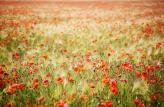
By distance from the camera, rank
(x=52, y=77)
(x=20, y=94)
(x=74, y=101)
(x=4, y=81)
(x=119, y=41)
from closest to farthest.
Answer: (x=74, y=101)
(x=20, y=94)
(x=4, y=81)
(x=52, y=77)
(x=119, y=41)

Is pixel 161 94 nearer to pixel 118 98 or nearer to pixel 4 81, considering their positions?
pixel 118 98

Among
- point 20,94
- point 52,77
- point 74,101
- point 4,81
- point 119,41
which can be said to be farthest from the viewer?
point 119,41

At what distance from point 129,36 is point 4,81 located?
4.95 meters

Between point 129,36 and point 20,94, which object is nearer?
point 20,94

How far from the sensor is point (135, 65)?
4.12 metres

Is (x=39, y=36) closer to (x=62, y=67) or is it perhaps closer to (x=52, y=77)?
(x=62, y=67)

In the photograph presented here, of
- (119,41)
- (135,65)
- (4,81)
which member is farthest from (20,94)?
(119,41)

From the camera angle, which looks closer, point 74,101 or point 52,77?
point 74,101

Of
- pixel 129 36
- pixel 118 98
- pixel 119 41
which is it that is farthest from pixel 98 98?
pixel 129 36

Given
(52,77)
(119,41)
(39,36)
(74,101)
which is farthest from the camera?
(39,36)

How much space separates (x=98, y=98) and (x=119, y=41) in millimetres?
4251

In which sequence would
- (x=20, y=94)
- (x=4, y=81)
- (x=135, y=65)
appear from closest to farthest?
1. (x=20, y=94)
2. (x=4, y=81)
3. (x=135, y=65)

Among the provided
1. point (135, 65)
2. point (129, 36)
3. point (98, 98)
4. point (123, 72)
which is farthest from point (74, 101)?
point (129, 36)

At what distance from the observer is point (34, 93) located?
2.99 metres
